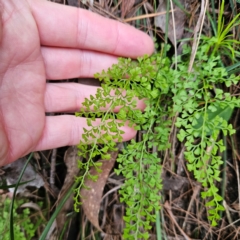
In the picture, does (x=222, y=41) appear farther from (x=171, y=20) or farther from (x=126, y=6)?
(x=126, y=6)

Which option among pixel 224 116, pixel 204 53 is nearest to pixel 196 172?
pixel 224 116

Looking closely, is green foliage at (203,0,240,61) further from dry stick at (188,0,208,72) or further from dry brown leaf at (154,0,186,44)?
dry brown leaf at (154,0,186,44)

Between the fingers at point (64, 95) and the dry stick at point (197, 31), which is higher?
the dry stick at point (197, 31)

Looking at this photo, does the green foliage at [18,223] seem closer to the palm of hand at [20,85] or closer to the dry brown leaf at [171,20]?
the palm of hand at [20,85]

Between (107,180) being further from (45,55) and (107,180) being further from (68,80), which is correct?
(45,55)

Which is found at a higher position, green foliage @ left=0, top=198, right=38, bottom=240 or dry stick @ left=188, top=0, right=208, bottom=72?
dry stick @ left=188, top=0, right=208, bottom=72

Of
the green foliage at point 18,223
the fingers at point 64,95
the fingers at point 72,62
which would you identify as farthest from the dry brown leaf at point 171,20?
the green foliage at point 18,223

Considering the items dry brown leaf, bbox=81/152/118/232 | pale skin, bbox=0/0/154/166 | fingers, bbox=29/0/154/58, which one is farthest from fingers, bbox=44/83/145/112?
dry brown leaf, bbox=81/152/118/232
